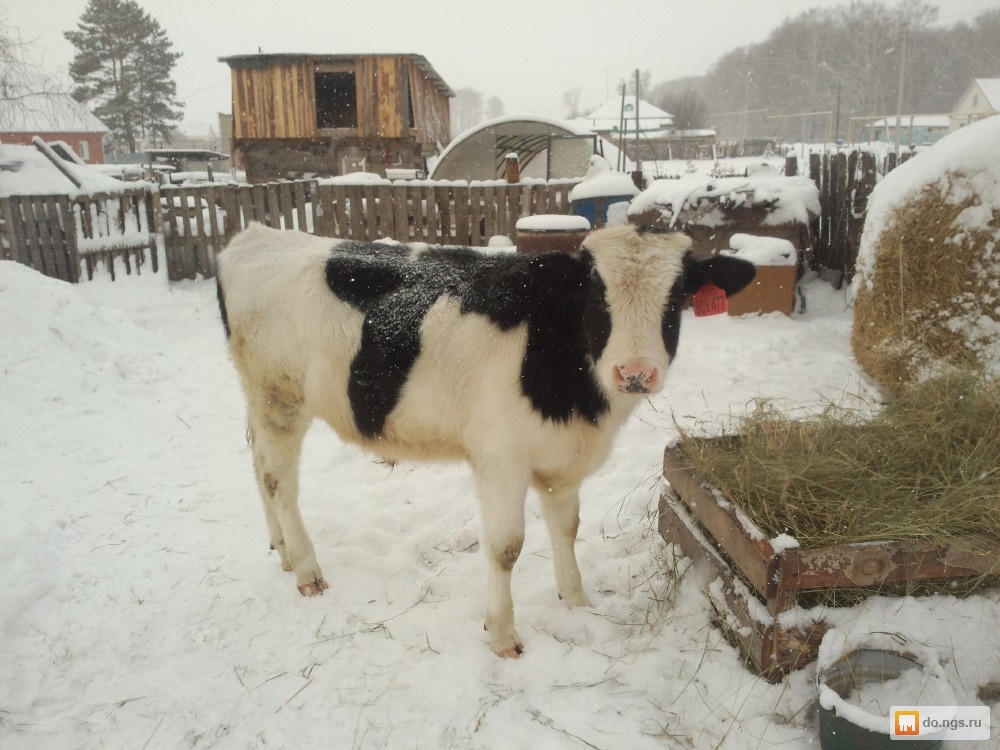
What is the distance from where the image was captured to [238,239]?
340cm

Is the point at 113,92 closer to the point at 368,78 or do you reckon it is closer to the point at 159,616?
the point at 368,78

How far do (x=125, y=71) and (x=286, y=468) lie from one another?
176ft

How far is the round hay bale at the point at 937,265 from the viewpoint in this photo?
4.35m

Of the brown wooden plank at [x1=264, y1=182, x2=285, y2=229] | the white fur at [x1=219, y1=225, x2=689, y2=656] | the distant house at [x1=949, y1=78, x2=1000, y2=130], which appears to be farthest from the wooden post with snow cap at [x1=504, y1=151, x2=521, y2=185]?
the distant house at [x1=949, y1=78, x2=1000, y2=130]

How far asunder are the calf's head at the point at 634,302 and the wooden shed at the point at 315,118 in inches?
849

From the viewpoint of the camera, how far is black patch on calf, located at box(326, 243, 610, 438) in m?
2.61

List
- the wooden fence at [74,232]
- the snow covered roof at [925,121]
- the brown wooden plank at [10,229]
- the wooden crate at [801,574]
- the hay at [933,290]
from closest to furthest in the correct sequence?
the wooden crate at [801,574] < the hay at [933,290] < the brown wooden plank at [10,229] < the wooden fence at [74,232] < the snow covered roof at [925,121]

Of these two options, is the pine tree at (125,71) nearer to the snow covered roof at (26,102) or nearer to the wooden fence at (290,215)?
the snow covered roof at (26,102)

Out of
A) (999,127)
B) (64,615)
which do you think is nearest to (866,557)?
(64,615)

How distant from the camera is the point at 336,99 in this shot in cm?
2711

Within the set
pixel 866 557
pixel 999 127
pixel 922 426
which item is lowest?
pixel 866 557

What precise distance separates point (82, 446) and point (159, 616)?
7.54 feet

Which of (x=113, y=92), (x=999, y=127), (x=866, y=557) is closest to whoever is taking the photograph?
(x=866, y=557)

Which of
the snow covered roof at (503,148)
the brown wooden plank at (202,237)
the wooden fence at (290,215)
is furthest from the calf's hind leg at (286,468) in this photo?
the snow covered roof at (503,148)
